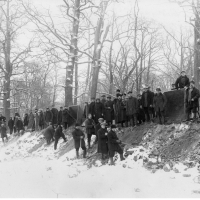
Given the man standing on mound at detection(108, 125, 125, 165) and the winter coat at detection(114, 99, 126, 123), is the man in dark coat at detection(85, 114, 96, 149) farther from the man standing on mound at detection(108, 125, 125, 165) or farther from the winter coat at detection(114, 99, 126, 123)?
the man standing on mound at detection(108, 125, 125, 165)

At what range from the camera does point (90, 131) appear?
45.1 feet

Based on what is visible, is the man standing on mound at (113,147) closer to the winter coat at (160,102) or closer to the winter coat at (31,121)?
the winter coat at (160,102)

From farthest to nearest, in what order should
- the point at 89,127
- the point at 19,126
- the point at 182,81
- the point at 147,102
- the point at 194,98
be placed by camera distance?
the point at 19,126, the point at 89,127, the point at 147,102, the point at 182,81, the point at 194,98

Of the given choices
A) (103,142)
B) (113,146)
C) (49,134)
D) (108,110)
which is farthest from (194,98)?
(49,134)

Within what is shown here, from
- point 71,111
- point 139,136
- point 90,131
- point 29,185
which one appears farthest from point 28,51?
point 29,185

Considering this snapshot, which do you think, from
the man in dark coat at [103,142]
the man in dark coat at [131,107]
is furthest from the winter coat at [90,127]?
the man in dark coat at [131,107]

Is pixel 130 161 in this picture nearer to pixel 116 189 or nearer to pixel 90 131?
pixel 116 189

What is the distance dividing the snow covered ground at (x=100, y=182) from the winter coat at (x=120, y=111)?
256 centimetres

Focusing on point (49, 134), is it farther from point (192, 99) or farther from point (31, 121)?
point (192, 99)

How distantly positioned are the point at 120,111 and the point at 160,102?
2.34 metres

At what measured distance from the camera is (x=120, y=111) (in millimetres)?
13273

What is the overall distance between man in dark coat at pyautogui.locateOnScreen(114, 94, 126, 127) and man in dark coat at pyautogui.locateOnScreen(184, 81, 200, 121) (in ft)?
10.4

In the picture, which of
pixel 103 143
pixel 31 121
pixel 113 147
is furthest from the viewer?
pixel 31 121

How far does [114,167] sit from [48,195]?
3.12m
